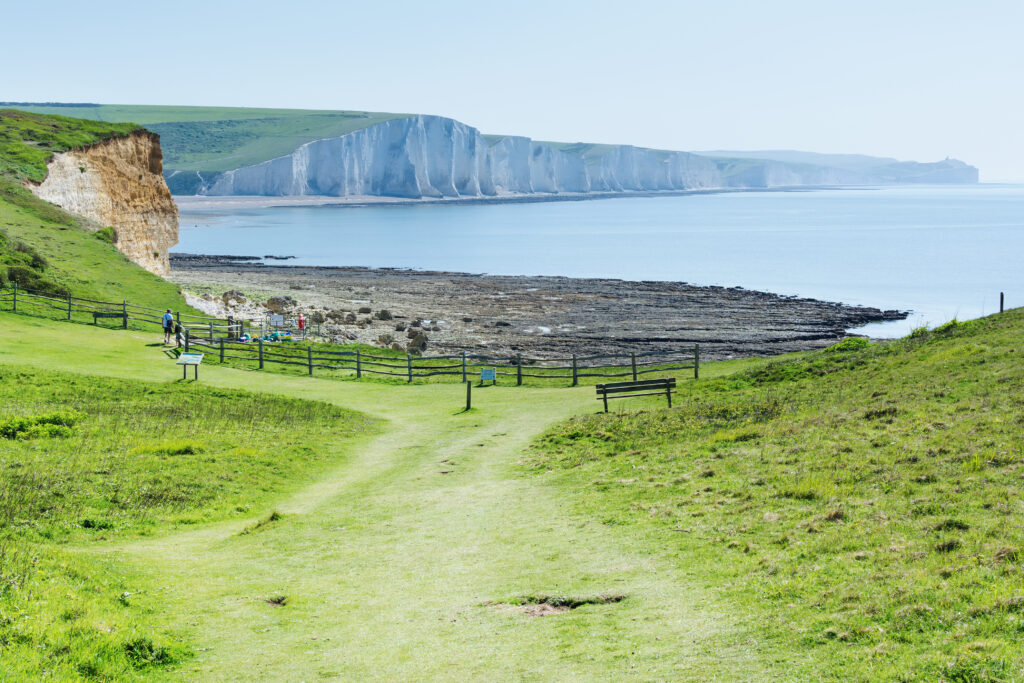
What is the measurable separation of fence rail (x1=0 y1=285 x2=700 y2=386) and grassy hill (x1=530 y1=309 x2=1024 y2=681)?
12840 millimetres

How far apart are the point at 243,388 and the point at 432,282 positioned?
6226cm

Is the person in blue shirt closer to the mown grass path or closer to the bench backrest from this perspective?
the mown grass path

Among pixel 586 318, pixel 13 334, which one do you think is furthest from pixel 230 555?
pixel 586 318

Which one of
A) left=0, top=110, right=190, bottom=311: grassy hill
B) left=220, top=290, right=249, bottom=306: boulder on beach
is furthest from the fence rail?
left=220, top=290, right=249, bottom=306: boulder on beach

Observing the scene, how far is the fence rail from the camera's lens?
39.0m

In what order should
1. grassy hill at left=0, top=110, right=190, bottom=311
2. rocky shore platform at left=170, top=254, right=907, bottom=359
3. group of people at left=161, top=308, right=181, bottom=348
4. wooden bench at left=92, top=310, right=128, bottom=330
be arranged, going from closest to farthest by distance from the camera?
1. group of people at left=161, top=308, right=181, bottom=348
2. wooden bench at left=92, top=310, right=128, bottom=330
3. grassy hill at left=0, top=110, right=190, bottom=311
4. rocky shore platform at left=170, top=254, right=907, bottom=359

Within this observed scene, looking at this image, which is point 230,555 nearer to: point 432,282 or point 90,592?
point 90,592

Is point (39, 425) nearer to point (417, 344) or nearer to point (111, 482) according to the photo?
point (111, 482)

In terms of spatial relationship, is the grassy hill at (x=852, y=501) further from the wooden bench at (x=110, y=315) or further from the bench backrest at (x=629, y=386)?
the wooden bench at (x=110, y=315)

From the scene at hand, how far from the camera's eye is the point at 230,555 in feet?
49.4

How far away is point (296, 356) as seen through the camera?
4088 cm

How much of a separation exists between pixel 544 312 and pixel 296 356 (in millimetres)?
34605

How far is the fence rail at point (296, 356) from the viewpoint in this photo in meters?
39.0

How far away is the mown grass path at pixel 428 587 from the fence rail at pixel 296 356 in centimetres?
1640
